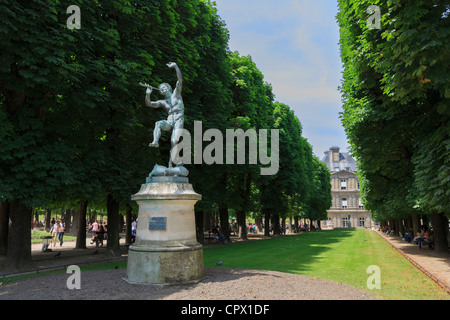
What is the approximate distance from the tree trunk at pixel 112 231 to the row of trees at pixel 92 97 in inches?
2.0

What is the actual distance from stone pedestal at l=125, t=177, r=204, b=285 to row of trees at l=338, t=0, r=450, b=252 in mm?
7475

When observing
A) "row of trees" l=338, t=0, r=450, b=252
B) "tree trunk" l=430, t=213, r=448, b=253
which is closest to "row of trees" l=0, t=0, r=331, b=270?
"row of trees" l=338, t=0, r=450, b=252

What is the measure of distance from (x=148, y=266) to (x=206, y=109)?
12796mm

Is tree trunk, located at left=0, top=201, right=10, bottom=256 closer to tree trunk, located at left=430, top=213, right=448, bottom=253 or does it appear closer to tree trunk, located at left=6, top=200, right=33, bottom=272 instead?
tree trunk, located at left=6, top=200, right=33, bottom=272

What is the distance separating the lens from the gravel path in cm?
791

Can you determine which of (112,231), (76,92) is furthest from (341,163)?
(76,92)

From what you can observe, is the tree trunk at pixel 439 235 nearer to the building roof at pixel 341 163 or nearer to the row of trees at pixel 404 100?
the row of trees at pixel 404 100

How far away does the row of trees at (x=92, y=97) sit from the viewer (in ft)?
37.0

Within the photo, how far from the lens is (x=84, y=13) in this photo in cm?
1250

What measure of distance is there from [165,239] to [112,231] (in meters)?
8.92

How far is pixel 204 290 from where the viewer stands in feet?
27.7

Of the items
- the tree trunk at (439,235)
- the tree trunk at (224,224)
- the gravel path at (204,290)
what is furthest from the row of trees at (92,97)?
the tree trunk at (439,235)
